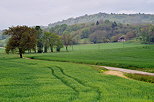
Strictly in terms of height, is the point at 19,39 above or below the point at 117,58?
above

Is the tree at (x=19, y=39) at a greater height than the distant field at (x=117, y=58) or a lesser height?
greater

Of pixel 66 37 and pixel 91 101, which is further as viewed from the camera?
pixel 66 37

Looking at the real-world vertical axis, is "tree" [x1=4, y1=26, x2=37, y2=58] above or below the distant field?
above

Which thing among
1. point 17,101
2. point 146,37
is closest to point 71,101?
point 17,101

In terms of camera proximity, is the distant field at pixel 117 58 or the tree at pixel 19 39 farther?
the tree at pixel 19 39

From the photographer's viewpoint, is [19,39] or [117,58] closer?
[117,58]

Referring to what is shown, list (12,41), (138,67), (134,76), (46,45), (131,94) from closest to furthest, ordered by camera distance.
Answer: (131,94) < (134,76) < (138,67) < (12,41) < (46,45)

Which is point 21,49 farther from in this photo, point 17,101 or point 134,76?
point 17,101

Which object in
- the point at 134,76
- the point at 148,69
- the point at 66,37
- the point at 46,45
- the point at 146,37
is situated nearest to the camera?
the point at 134,76

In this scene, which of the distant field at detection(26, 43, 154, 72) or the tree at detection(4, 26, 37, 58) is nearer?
the distant field at detection(26, 43, 154, 72)

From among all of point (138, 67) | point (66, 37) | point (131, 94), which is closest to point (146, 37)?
point (66, 37)

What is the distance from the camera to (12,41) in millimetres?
66688

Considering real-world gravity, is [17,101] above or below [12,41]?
below

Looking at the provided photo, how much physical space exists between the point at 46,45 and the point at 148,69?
86296 mm
